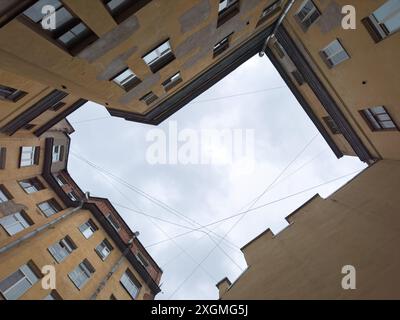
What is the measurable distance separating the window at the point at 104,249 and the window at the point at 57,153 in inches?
328

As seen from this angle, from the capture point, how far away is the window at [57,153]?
24822 millimetres

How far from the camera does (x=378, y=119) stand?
45.6 feet

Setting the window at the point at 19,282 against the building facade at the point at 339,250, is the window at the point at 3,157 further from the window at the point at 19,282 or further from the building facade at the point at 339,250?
the building facade at the point at 339,250

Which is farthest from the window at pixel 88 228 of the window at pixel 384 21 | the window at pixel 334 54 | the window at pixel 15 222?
the window at pixel 384 21

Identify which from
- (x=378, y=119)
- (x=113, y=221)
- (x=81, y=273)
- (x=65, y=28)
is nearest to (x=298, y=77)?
(x=378, y=119)

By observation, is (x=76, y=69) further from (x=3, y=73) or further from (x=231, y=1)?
(x=231, y=1)

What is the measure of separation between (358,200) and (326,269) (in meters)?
4.31

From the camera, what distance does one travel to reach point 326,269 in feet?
28.3

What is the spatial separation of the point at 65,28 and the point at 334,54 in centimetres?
1218

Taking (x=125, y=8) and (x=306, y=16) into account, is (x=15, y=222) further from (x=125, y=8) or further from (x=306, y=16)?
(x=306, y=16)

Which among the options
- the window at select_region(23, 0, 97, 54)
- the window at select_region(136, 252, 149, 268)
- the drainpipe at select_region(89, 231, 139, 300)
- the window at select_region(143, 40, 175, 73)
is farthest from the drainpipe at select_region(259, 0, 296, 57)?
the window at select_region(136, 252, 149, 268)

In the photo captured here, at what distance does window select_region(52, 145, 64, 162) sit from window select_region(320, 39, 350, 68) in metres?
22.0

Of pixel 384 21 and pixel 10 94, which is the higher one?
pixel 10 94
